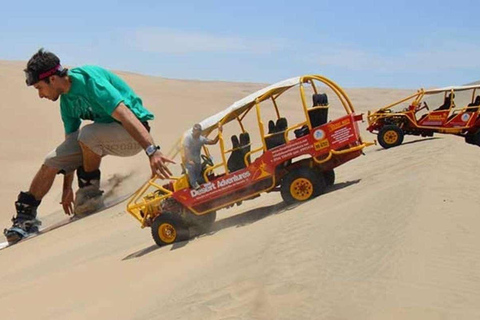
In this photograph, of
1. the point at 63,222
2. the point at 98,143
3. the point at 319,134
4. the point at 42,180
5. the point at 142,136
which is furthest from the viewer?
the point at 63,222

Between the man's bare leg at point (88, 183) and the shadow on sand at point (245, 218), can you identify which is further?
the man's bare leg at point (88, 183)

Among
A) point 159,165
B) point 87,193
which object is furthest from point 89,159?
point 159,165

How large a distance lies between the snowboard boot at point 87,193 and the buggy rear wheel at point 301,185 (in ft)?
7.72

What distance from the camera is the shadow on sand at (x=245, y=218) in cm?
678

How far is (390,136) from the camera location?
12.9 meters

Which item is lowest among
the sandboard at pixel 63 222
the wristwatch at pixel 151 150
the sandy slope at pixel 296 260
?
the sandy slope at pixel 296 260

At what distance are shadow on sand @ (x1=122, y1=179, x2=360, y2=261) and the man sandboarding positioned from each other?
0.87m

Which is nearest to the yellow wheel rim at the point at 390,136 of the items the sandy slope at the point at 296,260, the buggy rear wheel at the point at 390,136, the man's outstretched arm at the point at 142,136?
the buggy rear wheel at the point at 390,136

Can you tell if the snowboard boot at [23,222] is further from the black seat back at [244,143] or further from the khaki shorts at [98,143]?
the black seat back at [244,143]

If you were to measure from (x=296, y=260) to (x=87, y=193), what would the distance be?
4.80 metres

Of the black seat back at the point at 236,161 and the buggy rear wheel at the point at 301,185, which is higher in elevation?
the black seat back at the point at 236,161

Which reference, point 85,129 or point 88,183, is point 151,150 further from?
point 88,183

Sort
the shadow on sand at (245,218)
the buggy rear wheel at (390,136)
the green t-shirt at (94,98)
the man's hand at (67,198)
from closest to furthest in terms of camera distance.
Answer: the shadow on sand at (245,218)
the green t-shirt at (94,98)
the man's hand at (67,198)
the buggy rear wheel at (390,136)

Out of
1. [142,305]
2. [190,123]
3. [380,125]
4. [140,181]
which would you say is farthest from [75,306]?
[190,123]
